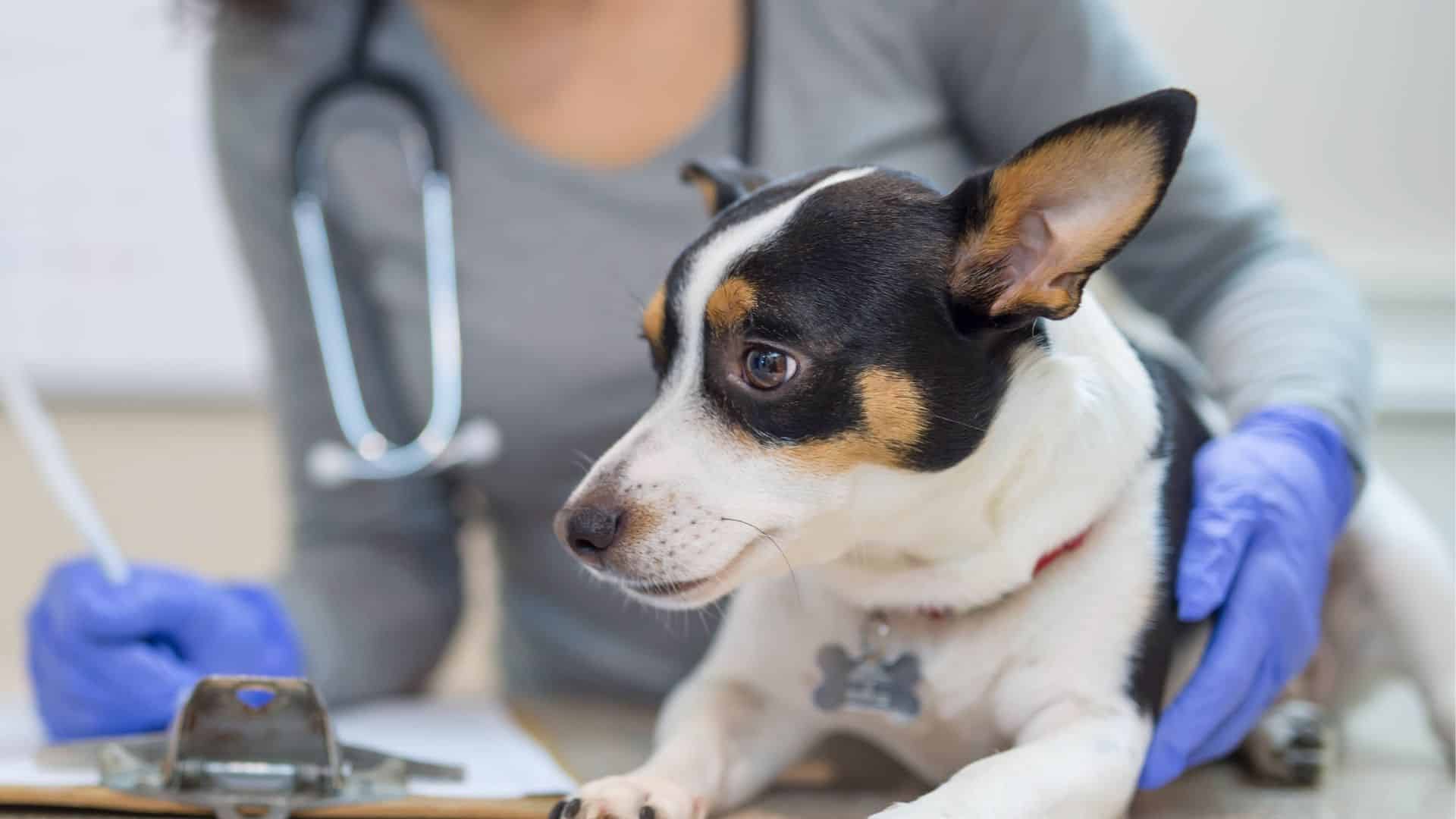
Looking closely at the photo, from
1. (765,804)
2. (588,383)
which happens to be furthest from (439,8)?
(765,804)

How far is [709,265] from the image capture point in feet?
2.93

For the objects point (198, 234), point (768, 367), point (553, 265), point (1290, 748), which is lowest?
point (1290, 748)

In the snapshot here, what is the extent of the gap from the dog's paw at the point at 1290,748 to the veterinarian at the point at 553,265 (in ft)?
0.38

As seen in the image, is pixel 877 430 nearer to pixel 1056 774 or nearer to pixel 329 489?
pixel 1056 774

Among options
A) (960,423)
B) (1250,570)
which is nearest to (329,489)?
(960,423)

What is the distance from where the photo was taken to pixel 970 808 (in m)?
0.79

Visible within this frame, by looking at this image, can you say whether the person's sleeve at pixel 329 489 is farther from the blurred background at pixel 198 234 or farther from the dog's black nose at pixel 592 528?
the dog's black nose at pixel 592 528

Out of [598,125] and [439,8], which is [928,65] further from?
[439,8]

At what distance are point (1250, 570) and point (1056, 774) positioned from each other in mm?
266

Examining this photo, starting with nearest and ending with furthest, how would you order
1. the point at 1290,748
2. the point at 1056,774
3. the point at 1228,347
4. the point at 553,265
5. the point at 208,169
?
the point at 1056,774 → the point at 1290,748 → the point at 1228,347 → the point at 553,265 → the point at 208,169

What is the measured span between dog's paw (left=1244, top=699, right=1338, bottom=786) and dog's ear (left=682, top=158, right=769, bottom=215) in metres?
0.61

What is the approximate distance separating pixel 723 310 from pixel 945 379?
0.49ft

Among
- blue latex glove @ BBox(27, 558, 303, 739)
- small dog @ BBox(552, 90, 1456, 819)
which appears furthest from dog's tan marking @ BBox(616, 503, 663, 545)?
blue latex glove @ BBox(27, 558, 303, 739)

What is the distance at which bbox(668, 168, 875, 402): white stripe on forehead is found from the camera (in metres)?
0.88
